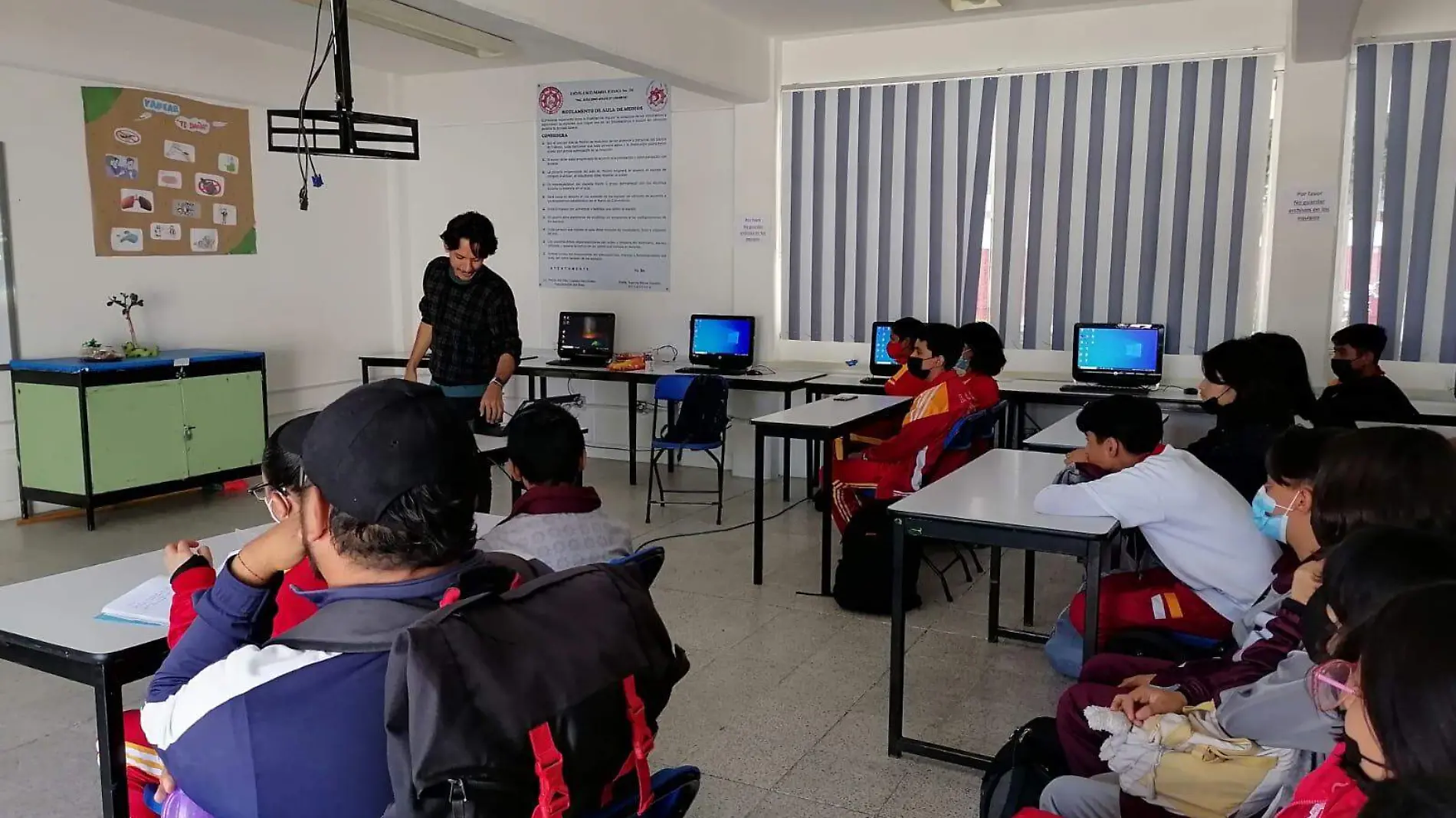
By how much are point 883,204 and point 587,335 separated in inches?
83.6

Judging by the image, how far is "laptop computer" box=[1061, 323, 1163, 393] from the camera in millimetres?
5480

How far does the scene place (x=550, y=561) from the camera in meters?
2.14

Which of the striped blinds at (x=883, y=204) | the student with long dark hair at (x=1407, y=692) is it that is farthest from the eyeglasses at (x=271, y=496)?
the striped blinds at (x=883, y=204)

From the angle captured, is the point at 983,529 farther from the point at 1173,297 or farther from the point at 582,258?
the point at 582,258

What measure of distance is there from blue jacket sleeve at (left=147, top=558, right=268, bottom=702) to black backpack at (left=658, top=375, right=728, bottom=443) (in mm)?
4207

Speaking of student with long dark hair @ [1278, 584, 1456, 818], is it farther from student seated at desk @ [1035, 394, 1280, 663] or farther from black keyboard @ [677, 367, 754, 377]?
black keyboard @ [677, 367, 754, 377]

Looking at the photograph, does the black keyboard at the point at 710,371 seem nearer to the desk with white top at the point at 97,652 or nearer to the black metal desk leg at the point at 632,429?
the black metal desk leg at the point at 632,429

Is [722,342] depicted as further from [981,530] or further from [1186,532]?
[1186,532]

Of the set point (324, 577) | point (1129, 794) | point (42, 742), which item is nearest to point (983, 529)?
point (1129, 794)

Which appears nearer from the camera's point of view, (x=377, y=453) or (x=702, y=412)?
(x=377, y=453)

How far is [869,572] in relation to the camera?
3934 mm

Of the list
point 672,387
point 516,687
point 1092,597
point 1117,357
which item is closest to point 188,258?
point 672,387

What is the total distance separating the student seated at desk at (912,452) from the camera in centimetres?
413

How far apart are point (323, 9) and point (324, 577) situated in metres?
5.35
